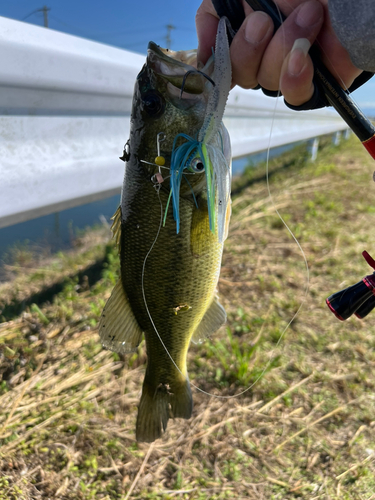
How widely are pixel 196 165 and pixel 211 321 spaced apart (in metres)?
0.77

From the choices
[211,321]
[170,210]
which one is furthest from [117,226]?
[211,321]

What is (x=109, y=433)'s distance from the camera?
6.72ft

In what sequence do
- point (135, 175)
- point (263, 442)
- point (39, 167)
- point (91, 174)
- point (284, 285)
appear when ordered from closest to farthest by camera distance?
point (135, 175), point (39, 167), point (263, 442), point (91, 174), point (284, 285)

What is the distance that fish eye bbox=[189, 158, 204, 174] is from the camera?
139cm

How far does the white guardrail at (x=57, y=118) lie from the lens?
5.48 ft

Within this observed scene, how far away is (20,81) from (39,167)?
0.38 meters

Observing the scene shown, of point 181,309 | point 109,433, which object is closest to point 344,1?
point 181,309

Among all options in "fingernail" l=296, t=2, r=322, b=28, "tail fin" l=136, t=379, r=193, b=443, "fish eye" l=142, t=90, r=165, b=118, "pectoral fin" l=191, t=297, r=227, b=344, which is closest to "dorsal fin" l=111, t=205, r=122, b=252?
"fish eye" l=142, t=90, r=165, b=118

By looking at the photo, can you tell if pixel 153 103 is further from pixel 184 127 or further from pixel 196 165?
pixel 196 165

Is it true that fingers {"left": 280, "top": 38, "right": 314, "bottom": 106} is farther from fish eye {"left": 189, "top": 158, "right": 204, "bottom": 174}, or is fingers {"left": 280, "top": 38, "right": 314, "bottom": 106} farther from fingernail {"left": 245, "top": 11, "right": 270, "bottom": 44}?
fish eye {"left": 189, "top": 158, "right": 204, "bottom": 174}

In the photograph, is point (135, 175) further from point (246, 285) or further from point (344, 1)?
point (246, 285)

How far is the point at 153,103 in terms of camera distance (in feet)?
4.75

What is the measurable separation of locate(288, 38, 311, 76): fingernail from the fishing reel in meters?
0.68

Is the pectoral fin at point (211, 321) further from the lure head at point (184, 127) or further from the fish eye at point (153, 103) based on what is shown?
the fish eye at point (153, 103)
